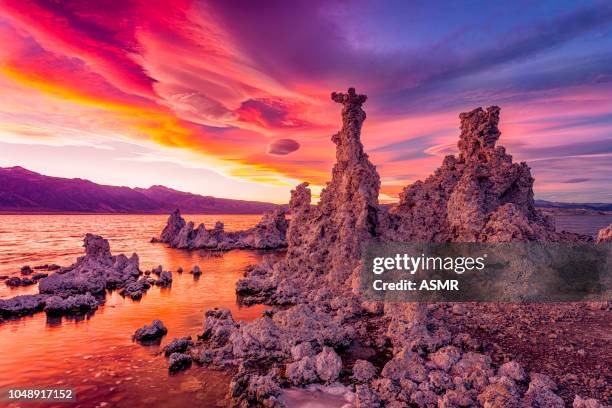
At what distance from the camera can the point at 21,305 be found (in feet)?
85.8

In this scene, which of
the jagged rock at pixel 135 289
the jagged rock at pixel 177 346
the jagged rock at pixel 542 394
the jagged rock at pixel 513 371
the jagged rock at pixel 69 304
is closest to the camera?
the jagged rock at pixel 542 394

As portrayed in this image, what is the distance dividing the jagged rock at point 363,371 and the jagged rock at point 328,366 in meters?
0.74

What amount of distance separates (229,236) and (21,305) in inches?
2148

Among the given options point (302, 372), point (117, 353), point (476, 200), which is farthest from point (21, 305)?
point (476, 200)

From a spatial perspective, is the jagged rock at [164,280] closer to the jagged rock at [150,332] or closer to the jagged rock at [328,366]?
the jagged rock at [150,332]

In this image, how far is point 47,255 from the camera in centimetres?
5738

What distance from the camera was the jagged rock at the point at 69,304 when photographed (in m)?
26.1

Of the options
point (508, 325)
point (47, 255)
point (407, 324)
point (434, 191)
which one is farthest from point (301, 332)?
point (47, 255)

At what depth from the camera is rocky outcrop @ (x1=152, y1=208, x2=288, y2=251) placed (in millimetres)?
74562

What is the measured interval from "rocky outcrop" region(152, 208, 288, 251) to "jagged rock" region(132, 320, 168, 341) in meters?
51.1

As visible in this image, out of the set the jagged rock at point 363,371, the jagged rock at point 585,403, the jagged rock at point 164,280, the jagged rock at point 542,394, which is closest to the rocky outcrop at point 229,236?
the jagged rock at point 164,280

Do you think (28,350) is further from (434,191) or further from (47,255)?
(47,255)

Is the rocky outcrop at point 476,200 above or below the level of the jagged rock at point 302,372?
above

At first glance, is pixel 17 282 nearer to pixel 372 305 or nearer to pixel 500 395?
pixel 372 305
